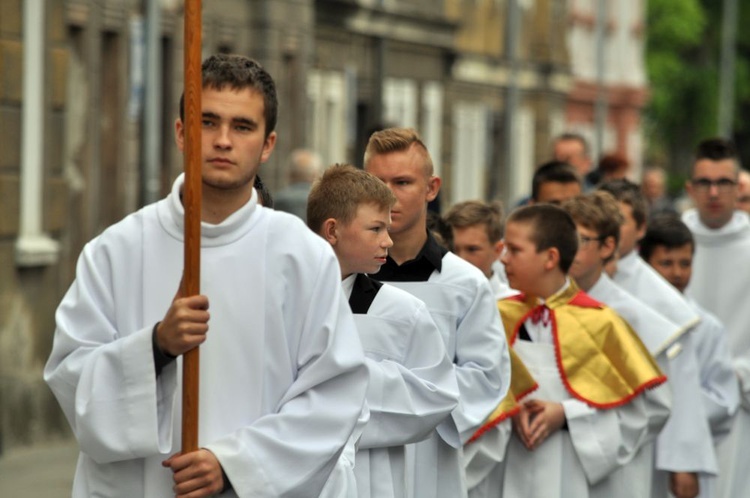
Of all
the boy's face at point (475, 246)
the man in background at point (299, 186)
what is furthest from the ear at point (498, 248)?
the man in background at point (299, 186)

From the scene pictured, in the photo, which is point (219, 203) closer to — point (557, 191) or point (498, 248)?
point (498, 248)

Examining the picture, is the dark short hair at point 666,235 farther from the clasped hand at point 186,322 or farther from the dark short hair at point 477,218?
the clasped hand at point 186,322

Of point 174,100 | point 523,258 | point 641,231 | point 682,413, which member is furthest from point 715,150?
point 174,100

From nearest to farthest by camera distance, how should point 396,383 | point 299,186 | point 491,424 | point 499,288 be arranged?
1. point 396,383
2. point 491,424
3. point 499,288
4. point 299,186

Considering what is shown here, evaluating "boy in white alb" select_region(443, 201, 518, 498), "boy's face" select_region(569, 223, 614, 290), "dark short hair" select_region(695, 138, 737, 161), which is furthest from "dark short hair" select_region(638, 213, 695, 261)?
"boy in white alb" select_region(443, 201, 518, 498)

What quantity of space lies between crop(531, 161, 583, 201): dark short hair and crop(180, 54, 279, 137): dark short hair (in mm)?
5740

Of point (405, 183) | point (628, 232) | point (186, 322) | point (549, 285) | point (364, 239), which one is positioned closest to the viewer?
point (186, 322)

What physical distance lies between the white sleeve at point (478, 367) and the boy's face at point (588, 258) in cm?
180

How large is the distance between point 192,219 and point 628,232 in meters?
5.67

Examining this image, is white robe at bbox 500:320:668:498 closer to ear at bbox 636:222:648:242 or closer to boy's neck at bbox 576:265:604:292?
boy's neck at bbox 576:265:604:292

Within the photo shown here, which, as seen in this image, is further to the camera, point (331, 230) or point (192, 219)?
point (331, 230)

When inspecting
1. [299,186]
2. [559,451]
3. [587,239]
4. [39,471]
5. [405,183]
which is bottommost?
[39,471]

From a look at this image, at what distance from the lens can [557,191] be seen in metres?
11.6

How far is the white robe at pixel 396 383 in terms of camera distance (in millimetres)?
7312
